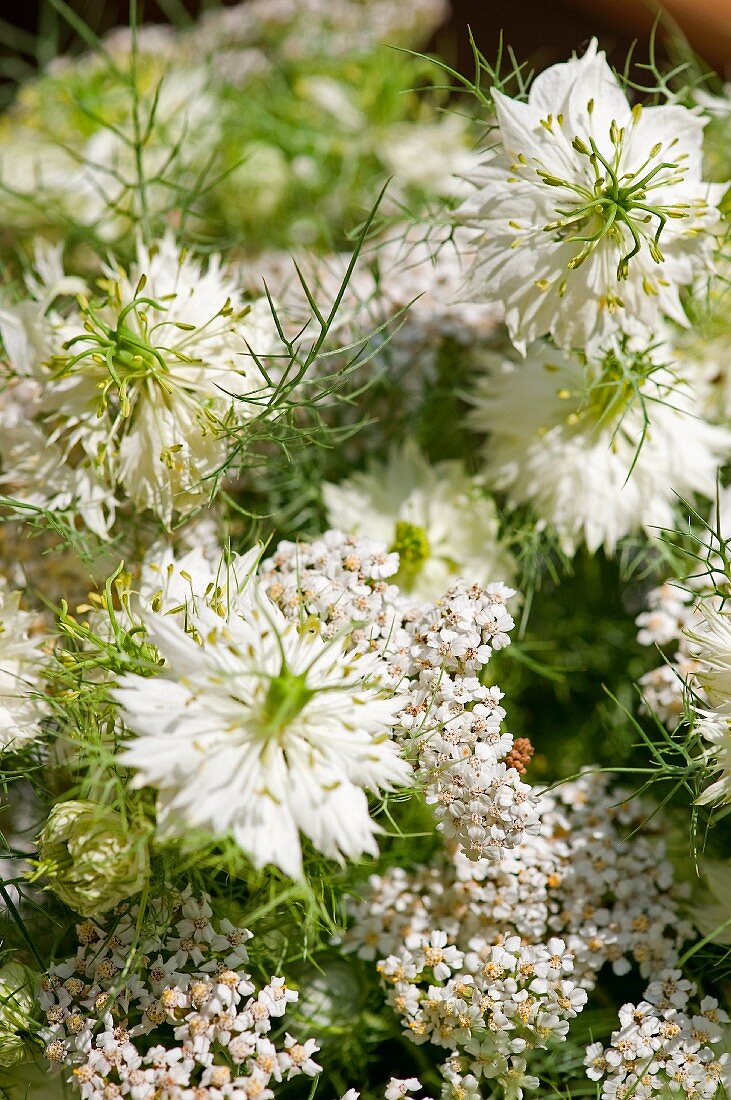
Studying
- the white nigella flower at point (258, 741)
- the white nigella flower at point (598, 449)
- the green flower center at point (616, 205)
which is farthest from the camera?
the white nigella flower at point (598, 449)

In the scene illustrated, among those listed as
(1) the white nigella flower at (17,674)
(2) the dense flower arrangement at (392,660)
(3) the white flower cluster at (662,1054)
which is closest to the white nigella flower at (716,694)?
(2) the dense flower arrangement at (392,660)

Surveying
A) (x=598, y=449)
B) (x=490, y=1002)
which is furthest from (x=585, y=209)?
(x=490, y=1002)

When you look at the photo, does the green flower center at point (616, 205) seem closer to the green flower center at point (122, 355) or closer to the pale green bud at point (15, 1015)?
the green flower center at point (122, 355)

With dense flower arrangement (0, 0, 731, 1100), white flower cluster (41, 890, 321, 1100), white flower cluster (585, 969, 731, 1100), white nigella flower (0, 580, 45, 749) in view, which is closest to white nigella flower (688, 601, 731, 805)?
dense flower arrangement (0, 0, 731, 1100)

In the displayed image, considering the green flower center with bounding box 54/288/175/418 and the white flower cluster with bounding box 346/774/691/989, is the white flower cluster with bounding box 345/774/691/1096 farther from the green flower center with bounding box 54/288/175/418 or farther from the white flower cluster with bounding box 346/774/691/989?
the green flower center with bounding box 54/288/175/418

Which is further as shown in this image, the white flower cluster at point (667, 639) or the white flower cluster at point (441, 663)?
the white flower cluster at point (667, 639)

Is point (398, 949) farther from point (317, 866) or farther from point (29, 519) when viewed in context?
point (29, 519)

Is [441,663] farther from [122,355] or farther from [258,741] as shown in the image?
[122,355]
